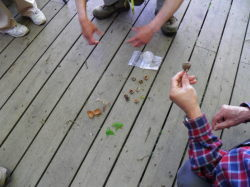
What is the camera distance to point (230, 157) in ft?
2.64

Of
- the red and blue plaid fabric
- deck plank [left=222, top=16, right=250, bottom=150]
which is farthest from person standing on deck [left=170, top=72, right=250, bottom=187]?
deck plank [left=222, top=16, right=250, bottom=150]

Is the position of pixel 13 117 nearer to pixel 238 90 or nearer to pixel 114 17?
pixel 114 17

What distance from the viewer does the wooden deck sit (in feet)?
4.60

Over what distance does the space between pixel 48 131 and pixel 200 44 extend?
134cm

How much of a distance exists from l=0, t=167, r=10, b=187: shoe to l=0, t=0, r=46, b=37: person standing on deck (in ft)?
3.94

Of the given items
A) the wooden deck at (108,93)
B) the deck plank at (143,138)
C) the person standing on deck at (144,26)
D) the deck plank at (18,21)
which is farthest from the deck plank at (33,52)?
the deck plank at (143,138)

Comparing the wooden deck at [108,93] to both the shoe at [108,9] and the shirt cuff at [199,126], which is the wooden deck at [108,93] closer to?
the shoe at [108,9]

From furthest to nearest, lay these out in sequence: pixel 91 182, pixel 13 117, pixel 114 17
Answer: pixel 114 17 → pixel 13 117 → pixel 91 182

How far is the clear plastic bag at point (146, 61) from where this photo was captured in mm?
1786

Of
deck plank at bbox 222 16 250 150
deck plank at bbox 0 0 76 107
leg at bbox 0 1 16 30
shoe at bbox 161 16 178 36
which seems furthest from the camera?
leg at bbox 0 1 16 30

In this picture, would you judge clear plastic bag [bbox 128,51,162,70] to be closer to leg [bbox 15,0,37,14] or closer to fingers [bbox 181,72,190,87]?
fingers [bbox 181,72,190,87]

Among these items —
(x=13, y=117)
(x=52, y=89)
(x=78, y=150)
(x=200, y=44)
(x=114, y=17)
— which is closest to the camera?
(x=78, y=150)

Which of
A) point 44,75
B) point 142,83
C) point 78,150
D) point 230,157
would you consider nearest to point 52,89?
point 44,75

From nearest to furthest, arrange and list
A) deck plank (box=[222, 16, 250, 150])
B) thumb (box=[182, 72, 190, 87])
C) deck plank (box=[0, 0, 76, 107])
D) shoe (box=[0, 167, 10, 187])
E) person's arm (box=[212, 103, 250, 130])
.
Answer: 1. thumb (box=[182, 72, 190, 87])
2. person's arm (box=[212, 103, 250, 130])
3. shoe (box=[0, 167, 10, 187])
4. deck plank (box=[222, 16, 250, 150])
5. deck plank (box=[0, 0, 76, 107])
